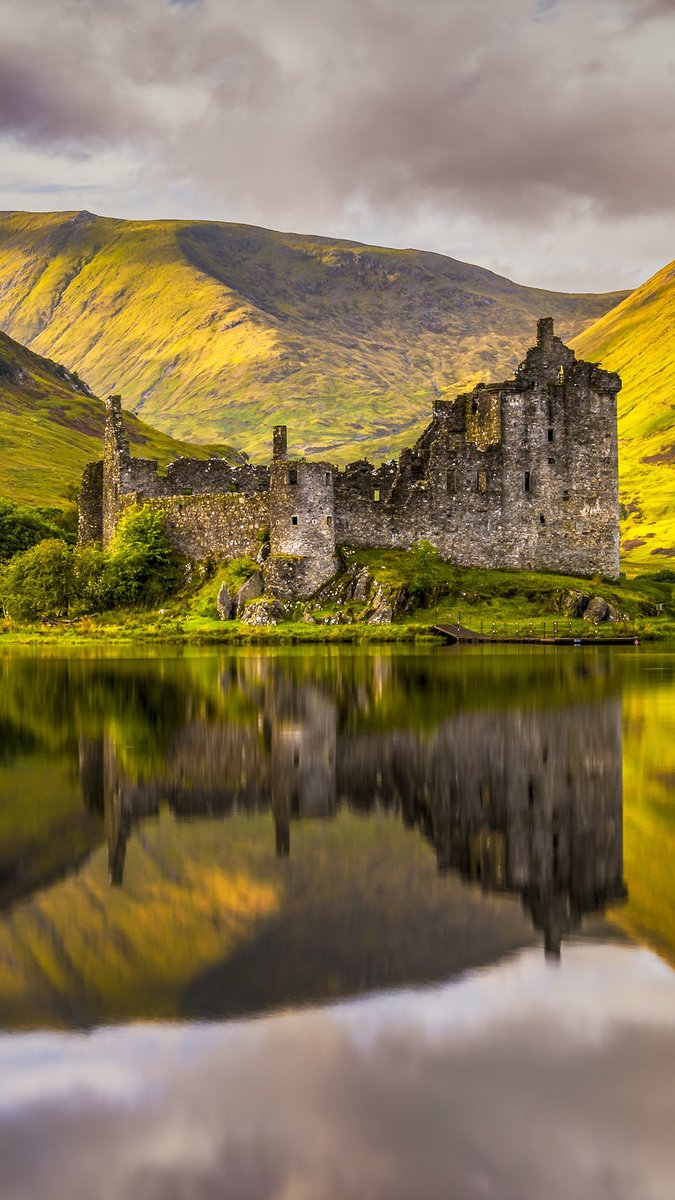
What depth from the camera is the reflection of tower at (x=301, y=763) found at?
54.2 feet

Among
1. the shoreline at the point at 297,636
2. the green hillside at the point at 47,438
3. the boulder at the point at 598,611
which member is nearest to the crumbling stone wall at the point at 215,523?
the shoreline at the point at 297,636

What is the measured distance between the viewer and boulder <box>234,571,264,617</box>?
2276 inches

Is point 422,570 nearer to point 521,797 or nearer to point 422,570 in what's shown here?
point 422,570

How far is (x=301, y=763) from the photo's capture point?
20.7 m

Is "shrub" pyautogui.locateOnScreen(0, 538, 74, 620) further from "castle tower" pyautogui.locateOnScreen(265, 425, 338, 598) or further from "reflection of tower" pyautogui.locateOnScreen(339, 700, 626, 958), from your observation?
"reflection of tower" pyautogui.locateOnScreen(339, 700, 626, 958)

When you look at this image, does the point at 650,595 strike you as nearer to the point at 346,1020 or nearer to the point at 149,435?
the point at 346,1020

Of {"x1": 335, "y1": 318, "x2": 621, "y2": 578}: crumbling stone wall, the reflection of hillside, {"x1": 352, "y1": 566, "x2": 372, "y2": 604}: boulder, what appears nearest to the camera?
the reflection of hillside

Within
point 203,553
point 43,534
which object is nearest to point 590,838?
point 203,553

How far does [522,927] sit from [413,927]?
2.99ft

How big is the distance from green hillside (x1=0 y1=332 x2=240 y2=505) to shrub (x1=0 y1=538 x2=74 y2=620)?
168 ft

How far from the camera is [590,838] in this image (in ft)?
46.8

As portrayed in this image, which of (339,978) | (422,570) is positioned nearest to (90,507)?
(422,570)

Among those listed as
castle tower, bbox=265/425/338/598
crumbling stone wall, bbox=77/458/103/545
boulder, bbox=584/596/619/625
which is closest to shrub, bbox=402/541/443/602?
castle tower, bbox=265/425/338/598

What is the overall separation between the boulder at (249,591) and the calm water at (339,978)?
122 ft
